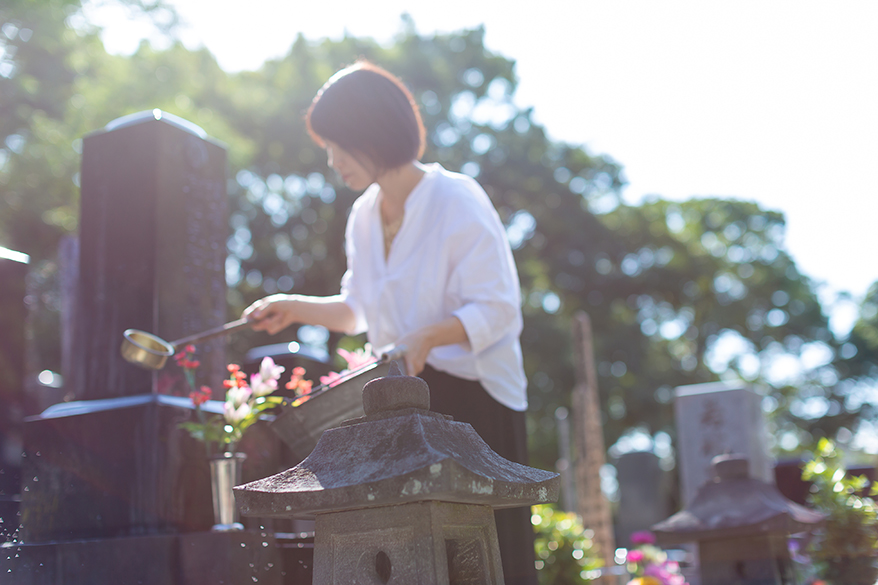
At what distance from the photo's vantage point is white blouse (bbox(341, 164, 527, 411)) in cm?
242

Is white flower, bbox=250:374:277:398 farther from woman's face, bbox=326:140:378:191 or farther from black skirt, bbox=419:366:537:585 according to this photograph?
woman's face, bbox=326:140:378:191

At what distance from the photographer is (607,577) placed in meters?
7.51

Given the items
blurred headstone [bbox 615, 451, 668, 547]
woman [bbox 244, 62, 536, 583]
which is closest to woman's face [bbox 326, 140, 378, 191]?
woman [bbox 244, 62, 536, 583]

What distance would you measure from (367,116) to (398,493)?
4.86 ft

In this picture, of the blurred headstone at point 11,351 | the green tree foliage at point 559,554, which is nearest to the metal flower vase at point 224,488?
the blurred headstone at point 11,351

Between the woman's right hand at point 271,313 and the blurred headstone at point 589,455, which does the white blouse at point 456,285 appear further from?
the blurred headstone at point 589,455

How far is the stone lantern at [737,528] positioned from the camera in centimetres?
348

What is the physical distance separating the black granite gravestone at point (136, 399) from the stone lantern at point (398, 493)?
883 millimetres

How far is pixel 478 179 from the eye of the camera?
47.9 ft

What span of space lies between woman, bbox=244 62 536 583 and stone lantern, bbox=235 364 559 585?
27.0 inches

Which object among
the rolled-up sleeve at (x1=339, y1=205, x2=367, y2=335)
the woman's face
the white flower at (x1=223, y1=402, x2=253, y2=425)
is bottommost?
the white flower at (x1=223, y1=402, x2=253, y2=425)

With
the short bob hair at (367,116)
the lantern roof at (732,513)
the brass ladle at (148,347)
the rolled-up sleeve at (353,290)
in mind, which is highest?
the short bob hair at (367,116)

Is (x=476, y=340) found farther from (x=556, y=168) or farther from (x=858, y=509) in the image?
(x=556, y=168)

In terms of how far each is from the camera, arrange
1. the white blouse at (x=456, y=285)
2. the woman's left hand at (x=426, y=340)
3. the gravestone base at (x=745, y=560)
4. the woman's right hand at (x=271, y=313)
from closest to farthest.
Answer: the woman's left hand at (x=426, y=340), the white blouse at (x=456, y=285), the woman's right hand at (x=271, y=313), the gravestone base at (x=745, y=560)
